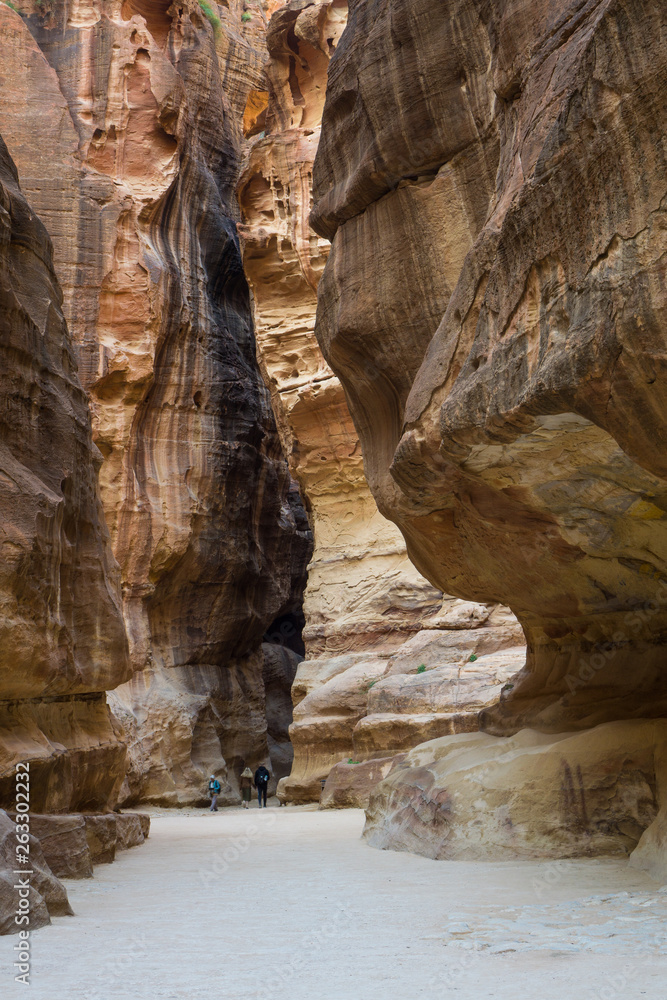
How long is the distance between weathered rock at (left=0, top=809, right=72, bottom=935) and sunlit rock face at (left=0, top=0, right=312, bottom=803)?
59.2 feet

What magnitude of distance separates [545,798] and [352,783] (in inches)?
355

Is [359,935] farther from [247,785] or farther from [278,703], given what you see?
[278,703]

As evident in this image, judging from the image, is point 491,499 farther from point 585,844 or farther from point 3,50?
point 3,50

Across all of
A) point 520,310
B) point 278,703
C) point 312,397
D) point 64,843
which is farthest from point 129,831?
point 278,703

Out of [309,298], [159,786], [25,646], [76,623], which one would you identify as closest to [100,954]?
[25,646]

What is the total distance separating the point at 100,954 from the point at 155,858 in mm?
5997

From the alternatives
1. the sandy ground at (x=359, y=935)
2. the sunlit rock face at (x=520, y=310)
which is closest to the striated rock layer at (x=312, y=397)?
the sunlit rock face at (x=520, y=310)

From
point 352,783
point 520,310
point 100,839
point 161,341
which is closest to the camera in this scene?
point 520,310

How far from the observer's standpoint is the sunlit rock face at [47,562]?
9.29 m

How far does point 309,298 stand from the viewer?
88.4 ft

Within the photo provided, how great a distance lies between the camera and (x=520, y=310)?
7.03 metres

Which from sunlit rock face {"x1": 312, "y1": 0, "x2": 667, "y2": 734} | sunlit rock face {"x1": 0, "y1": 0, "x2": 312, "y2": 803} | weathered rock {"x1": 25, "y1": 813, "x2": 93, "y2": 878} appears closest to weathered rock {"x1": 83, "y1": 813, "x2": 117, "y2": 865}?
weathered rock {"x1": 25, "y1": 813, "x2": 93, "y2": 878}

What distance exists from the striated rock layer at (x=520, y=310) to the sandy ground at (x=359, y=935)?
2.05 meters

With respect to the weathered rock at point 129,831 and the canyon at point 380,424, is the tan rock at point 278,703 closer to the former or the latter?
the canyon at point 380,424
